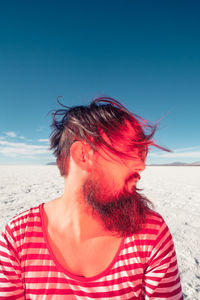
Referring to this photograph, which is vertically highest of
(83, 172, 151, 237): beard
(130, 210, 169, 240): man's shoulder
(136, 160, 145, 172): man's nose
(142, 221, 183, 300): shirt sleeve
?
(136, 160, 145, 172): man's nose

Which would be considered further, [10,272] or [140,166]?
[140,166]

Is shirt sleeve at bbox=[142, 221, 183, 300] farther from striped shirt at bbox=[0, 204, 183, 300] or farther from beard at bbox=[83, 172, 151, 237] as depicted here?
beard at bbox=[83, 172, 151, 237]

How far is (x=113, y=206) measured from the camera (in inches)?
36.5

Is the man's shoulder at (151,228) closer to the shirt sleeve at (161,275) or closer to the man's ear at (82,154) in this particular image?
the shirt sleeve at (161,275)

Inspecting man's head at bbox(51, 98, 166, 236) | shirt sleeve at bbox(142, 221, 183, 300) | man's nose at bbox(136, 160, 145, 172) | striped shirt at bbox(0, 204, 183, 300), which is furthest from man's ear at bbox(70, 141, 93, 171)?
shirt sleeve at bbox(142, 221, 183, 300)

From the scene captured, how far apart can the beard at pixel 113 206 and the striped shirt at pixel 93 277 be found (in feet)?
0.25

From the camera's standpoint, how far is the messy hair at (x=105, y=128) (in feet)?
2.99

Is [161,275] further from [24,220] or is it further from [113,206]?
[24,220]

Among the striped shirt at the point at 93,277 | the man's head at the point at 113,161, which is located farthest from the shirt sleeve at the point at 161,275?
the man's head at the point at 113,161

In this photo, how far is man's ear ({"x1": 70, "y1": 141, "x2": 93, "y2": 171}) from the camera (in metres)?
0.94

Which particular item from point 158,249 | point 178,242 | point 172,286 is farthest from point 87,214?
point 178,242

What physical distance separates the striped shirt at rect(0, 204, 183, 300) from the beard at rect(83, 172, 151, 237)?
8 cm

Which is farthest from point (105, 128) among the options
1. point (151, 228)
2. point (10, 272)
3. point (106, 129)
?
point (10, 272)

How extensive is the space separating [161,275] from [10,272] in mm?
650
